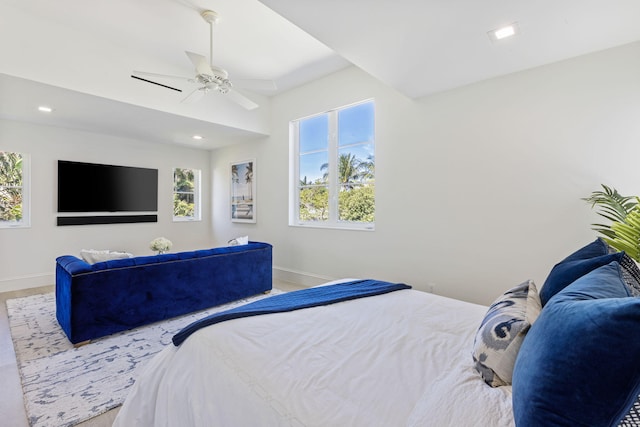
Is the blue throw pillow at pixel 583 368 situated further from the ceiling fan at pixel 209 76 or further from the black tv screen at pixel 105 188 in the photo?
the black tv screen at pixel 105 188

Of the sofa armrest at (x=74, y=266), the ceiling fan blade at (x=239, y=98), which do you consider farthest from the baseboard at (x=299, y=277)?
the sofa armrest at (x=74, y=266)

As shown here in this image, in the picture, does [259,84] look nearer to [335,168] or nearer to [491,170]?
[335,168]

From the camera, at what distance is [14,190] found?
4422 millimetres

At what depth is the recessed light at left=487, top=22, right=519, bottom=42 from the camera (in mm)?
2112

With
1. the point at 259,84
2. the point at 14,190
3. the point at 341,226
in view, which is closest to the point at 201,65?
the point at 259,84

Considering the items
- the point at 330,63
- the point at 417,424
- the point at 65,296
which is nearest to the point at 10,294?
the point at 65,296

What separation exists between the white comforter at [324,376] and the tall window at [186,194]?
522 cm

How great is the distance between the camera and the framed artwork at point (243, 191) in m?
5.46

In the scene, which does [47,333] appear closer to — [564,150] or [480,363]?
[480,363]

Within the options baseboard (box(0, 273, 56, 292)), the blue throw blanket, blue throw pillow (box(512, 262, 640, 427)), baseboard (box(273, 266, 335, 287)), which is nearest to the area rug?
the blue throw blanket

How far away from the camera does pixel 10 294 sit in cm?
413

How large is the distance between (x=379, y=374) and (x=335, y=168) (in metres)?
3.53

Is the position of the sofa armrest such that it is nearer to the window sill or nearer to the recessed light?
the window sill

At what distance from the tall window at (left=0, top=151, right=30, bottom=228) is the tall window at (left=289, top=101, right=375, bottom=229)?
3904 millimetres
